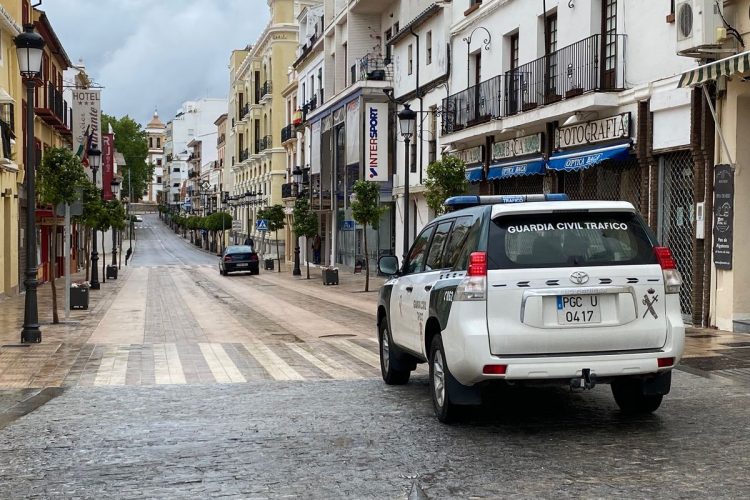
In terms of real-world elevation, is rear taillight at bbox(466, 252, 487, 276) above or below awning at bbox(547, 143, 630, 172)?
below

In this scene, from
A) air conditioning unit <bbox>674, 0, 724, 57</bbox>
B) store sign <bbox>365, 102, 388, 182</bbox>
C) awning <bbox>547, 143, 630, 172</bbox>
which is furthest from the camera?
store sign <bbox>365, 102, 388, 182</bbox>

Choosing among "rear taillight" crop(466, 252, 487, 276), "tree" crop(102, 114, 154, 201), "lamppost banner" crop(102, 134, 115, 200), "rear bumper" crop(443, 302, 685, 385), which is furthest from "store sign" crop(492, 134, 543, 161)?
"tree" crop(102, 114, 154, 201)

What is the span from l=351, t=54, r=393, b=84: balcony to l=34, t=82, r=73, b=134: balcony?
Answer: 41.0ft

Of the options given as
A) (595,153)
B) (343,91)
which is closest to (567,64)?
(595,153)

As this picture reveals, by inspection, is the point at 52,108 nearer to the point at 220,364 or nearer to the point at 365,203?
the point at 365,203

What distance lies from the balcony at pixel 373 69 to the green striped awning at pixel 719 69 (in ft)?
82.0

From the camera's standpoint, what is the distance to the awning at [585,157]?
1847 cm

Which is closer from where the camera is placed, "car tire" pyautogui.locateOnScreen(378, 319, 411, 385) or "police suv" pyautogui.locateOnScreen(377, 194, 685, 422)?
"police suv" pyautogui.locateOnScreen(377, 194, 685, 422)

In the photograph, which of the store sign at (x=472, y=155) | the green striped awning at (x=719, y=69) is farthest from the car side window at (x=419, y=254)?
the store sign at (x=472, y=155)

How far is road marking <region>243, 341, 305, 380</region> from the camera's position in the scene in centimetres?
1134

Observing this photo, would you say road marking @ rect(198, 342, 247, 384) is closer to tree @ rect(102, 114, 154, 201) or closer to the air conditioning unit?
the air conditioning unit

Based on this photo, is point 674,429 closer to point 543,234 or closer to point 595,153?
point 543,234

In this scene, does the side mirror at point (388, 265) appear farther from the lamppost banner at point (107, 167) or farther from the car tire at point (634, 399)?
the lamppost banner at point (107, 167)

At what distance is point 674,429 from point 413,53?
→ 28812mm
